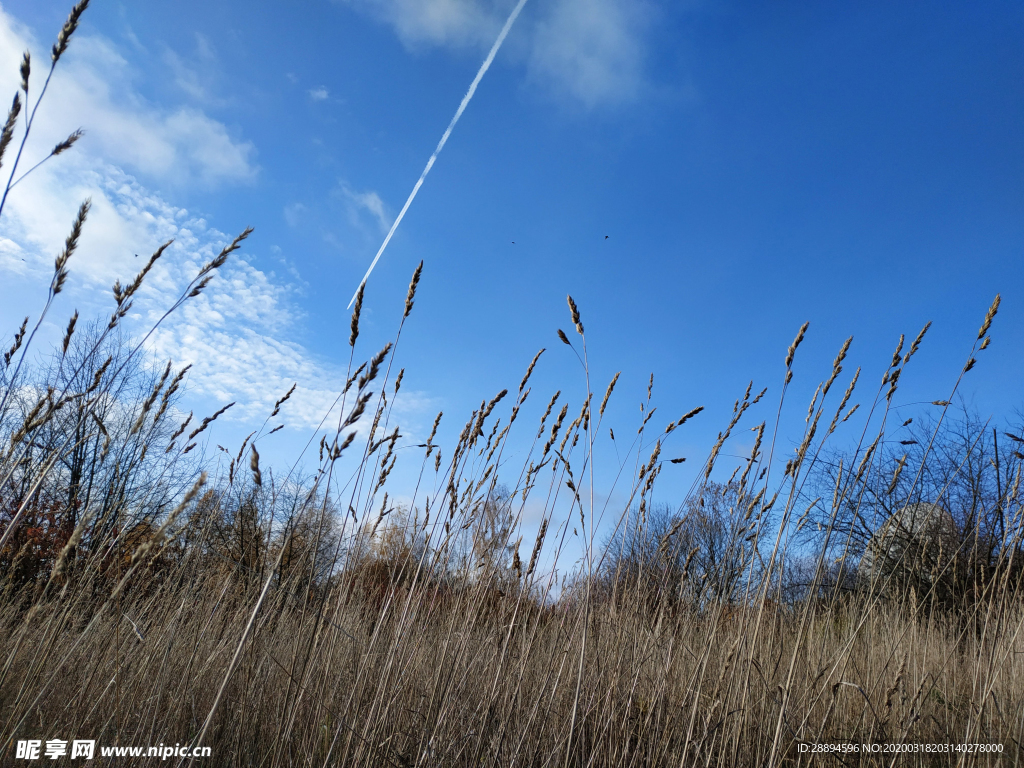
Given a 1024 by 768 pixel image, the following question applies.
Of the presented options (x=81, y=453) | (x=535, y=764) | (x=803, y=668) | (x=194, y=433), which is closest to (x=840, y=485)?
(x=803, y=668)

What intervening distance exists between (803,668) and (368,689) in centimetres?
238

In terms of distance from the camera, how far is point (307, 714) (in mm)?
1774

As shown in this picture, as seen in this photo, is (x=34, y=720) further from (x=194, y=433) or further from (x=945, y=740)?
(x=945, y=740)

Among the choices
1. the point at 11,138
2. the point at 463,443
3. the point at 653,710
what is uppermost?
the point at 11,138

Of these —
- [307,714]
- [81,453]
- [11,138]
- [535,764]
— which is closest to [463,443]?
[307,714]

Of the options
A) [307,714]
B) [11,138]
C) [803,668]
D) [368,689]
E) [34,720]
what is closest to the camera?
[11,138]

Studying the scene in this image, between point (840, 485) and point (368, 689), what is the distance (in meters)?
2.25

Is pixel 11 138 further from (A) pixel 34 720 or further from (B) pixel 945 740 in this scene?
(B) pixel 945 740

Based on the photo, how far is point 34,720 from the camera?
1.91m

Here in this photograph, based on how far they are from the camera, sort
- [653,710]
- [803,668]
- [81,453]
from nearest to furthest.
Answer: [653,710]
[803,668]
[81,453]

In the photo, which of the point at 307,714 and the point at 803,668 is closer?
the point at 307,714

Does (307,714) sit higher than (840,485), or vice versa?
(840,485)

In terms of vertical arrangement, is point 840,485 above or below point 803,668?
above

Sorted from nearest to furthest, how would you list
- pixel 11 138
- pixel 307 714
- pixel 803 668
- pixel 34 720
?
pixel 11 138 → pixel 307 714 → pixel 34 720 → pixel 803 668
